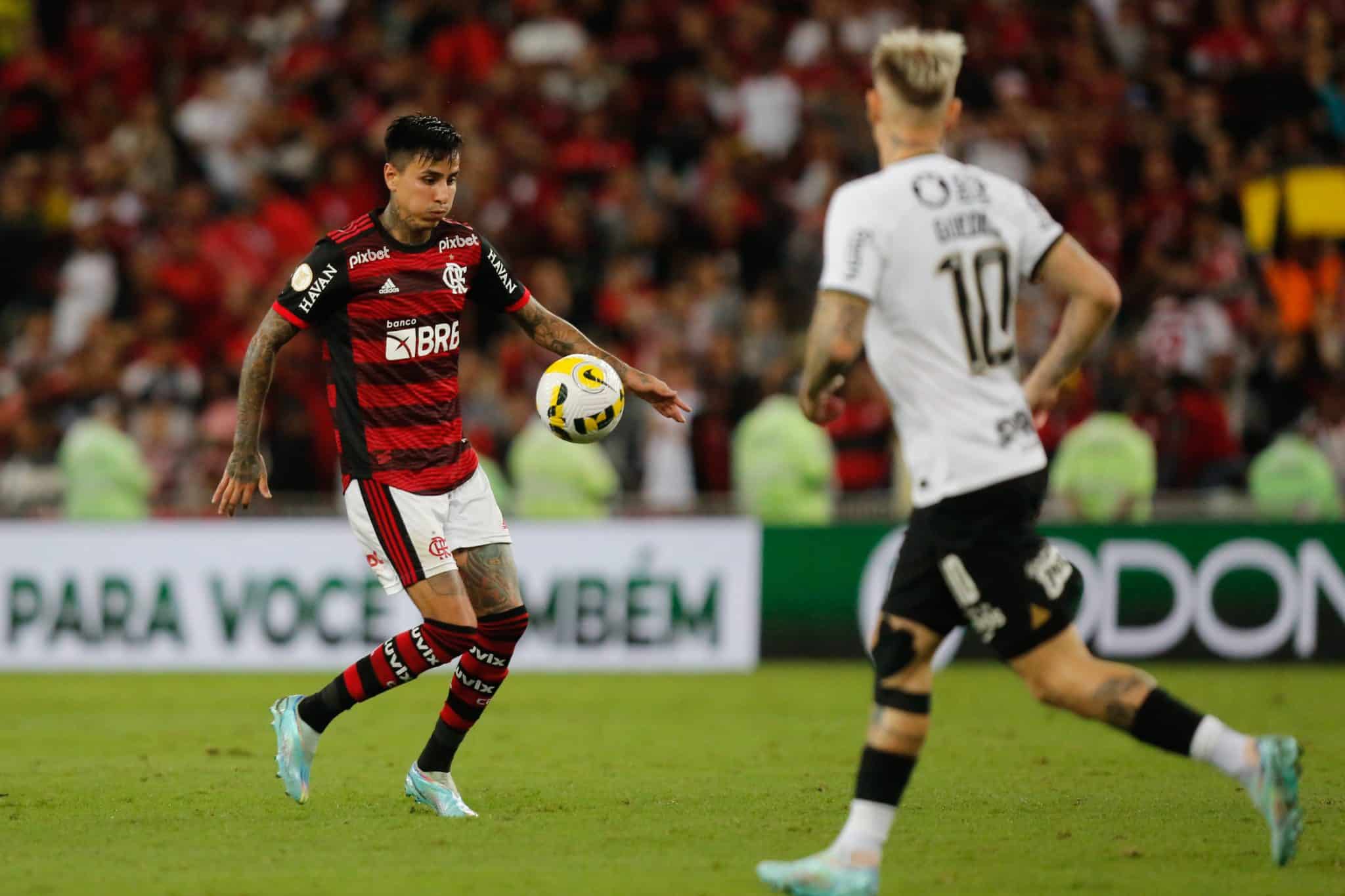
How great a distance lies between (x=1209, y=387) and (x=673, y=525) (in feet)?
15.4

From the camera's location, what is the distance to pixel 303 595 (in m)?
14.6

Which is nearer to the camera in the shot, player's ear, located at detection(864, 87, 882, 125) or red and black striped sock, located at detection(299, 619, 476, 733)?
player's ear, located at detection(864, 87, 882, 125)

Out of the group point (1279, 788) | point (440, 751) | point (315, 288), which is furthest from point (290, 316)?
point (1279, 788)

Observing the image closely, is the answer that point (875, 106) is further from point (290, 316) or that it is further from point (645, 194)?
point (645, 194)

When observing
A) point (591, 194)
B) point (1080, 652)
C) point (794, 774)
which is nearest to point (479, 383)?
point (591, 194)

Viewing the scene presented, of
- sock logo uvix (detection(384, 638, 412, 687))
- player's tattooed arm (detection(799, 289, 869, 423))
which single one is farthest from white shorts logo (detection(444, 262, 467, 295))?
player's tattooed arm (detection(799, 289, 869, 423))

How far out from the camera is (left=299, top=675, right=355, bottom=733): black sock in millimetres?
7508

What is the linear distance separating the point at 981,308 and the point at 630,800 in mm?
3023

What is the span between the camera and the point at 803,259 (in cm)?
1761

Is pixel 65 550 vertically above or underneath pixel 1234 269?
underneath

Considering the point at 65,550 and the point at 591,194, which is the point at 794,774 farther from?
the point at 591,194

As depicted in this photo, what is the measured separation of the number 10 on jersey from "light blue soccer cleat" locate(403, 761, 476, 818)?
114 inches

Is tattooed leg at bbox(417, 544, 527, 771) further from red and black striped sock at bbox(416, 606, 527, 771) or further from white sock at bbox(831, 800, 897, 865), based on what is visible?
white sock at bbox(831, 800, 897, 865)

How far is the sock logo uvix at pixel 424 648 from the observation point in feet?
24.4
